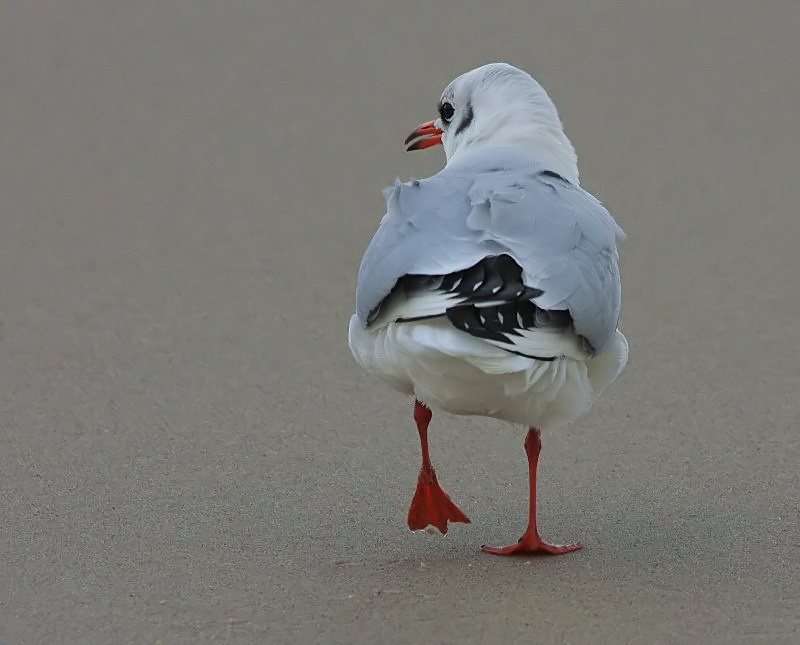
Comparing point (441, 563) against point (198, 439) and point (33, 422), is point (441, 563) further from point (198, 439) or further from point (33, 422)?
point (33, 422)

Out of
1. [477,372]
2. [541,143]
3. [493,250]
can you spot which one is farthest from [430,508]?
[541,143]

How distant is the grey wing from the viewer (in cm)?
416

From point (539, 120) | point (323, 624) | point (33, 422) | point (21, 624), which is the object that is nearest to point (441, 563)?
point (323, 624)

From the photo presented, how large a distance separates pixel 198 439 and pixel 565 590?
2.07 meters

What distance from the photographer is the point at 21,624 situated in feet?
14.0

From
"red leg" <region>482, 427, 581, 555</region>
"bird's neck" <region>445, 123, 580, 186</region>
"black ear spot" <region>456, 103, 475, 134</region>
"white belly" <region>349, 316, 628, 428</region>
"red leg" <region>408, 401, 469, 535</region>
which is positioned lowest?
"red leg" <region>482, 427, 581, 555</region>

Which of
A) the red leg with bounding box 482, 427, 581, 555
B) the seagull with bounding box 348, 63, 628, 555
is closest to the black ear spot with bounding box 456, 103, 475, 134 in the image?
the seagull with bounding box 348, 63, 628, 555

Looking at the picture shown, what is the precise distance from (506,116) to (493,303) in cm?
167

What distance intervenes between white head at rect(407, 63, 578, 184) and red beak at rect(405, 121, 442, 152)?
6.6 inches

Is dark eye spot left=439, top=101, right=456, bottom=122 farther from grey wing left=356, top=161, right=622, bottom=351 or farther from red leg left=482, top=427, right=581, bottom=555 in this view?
red leg left=482, top=427, right=581, bottom=555

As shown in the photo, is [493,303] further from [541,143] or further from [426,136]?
[426,136]

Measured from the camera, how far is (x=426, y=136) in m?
6.07

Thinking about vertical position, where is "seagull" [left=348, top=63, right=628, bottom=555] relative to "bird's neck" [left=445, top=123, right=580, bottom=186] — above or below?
below

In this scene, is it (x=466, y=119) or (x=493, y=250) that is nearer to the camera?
(x=493, y=250)
